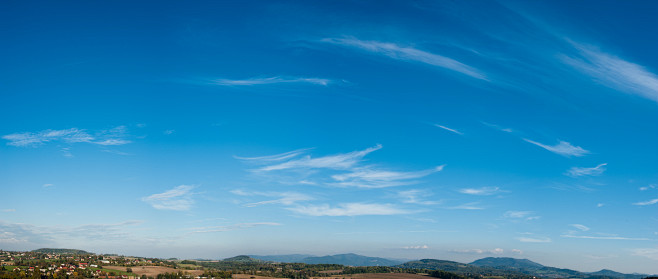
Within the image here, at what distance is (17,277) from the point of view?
179 meters

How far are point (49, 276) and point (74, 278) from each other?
39.8 feet

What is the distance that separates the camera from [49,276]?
194750mm

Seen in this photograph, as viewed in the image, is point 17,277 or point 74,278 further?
point 74,278

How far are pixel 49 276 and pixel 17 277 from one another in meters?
17.0

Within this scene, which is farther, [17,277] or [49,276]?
[49,276]

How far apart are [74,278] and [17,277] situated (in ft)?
76.1

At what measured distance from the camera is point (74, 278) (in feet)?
640
